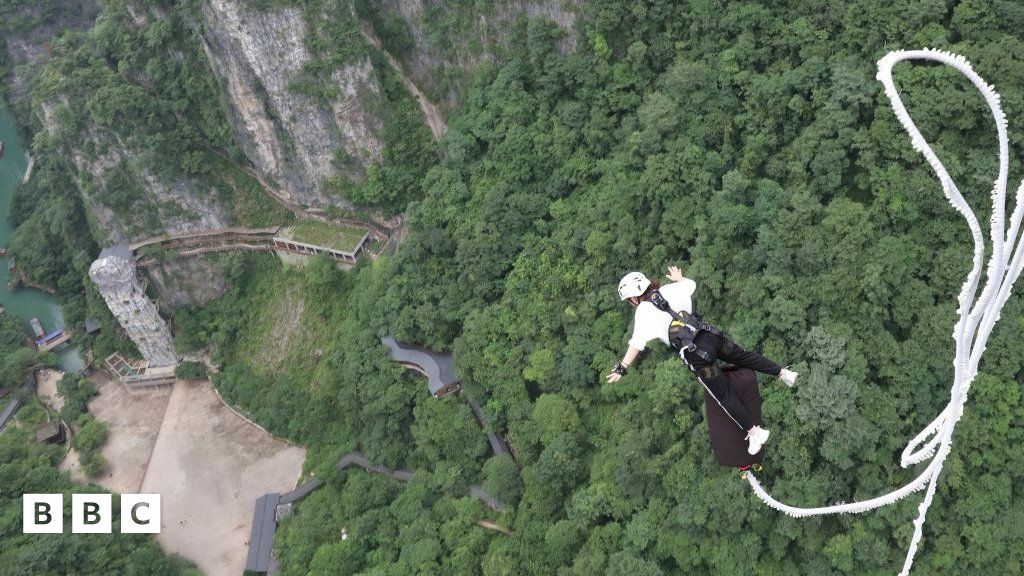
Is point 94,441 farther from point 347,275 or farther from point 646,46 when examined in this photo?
point 646,46

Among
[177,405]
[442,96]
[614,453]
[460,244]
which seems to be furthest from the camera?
[177,405]

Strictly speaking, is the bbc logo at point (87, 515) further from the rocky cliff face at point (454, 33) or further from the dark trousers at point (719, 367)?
the dark trousers at point (719, 367)

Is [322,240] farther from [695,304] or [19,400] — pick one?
[695,304]

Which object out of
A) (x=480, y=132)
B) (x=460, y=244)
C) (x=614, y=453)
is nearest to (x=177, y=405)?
(x=460, y=244)

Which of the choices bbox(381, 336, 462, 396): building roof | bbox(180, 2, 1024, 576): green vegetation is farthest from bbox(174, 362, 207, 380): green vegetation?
bbox(381, 336, 462, 396): building roof

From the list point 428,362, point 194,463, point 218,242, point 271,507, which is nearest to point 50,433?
point 194,463

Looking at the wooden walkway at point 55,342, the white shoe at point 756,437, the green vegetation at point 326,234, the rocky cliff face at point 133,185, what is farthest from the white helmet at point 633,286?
the wooden walkway at point 55,342
